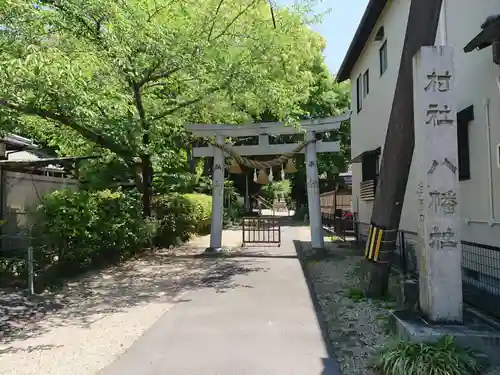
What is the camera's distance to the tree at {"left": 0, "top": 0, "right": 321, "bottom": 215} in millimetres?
7074

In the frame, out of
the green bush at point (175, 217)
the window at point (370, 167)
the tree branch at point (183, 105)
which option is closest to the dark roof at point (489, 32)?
the window at point (370, 167)

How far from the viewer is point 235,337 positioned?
551cm

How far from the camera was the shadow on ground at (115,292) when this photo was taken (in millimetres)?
6387

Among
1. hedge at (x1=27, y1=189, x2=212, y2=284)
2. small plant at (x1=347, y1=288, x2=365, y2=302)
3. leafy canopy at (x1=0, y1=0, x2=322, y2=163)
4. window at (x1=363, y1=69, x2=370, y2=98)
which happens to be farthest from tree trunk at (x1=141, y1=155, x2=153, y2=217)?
small plant at (x1=347, y1=288, x2=365, y2=302)

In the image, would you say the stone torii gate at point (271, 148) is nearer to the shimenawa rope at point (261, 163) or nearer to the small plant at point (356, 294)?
the shimenawa rope at point (261, 163)

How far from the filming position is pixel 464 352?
4203mm

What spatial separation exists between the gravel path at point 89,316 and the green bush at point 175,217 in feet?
12.6

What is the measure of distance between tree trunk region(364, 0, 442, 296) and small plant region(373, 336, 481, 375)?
2.71 metres

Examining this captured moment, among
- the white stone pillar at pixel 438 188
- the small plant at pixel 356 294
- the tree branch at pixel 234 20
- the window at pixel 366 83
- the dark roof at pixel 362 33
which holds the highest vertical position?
the dark roof at pixel 362 33

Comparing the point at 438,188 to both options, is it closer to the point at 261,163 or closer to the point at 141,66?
the point at 141,66

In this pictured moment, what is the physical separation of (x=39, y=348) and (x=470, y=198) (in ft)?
21.2

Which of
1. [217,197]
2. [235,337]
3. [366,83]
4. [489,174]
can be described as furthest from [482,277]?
[366,83]

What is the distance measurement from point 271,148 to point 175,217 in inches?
168

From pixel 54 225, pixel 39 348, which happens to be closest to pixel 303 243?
pixel 54 225
